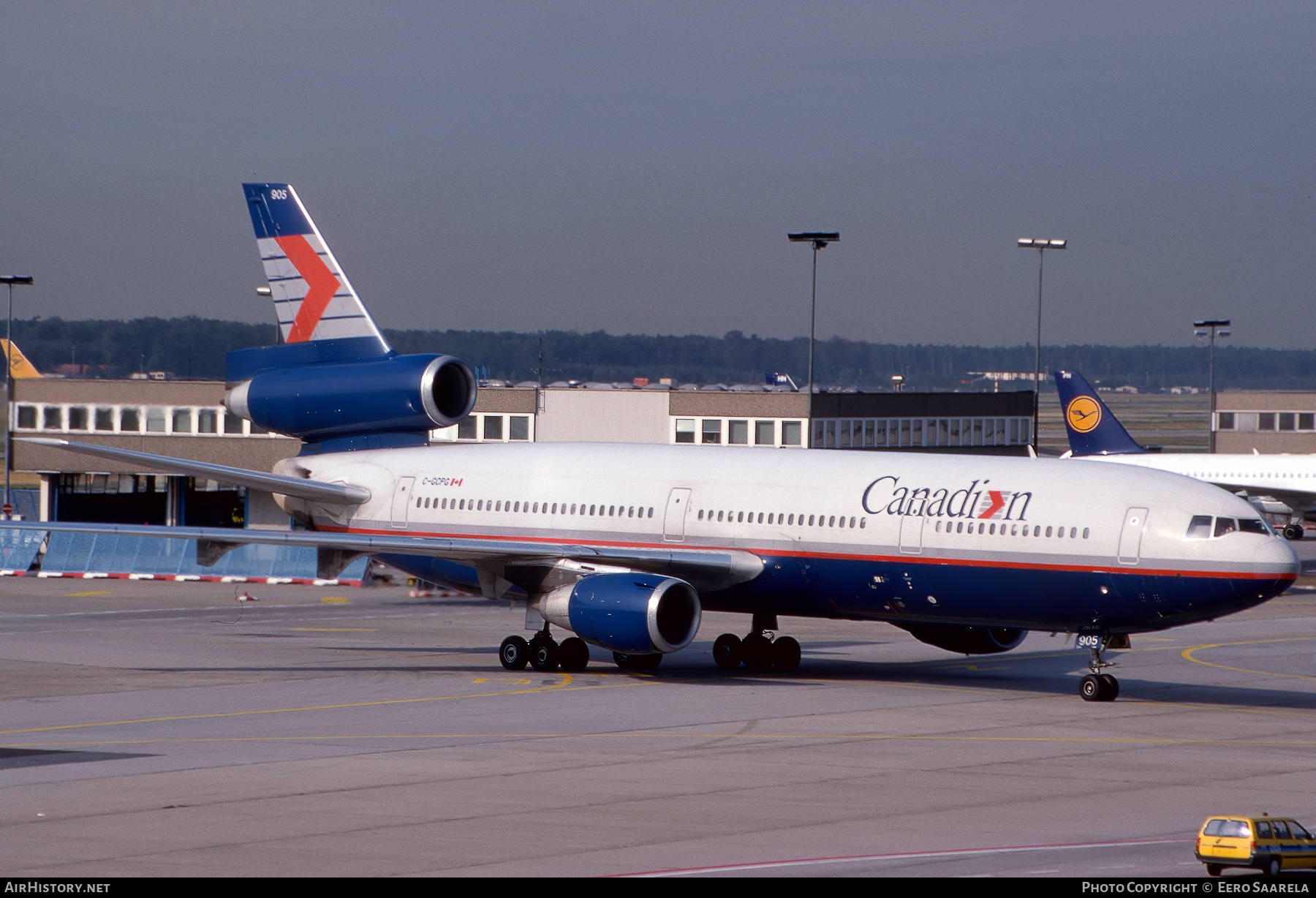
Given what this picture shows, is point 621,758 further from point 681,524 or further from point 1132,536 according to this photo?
point 681,524

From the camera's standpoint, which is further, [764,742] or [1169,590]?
[1169,590]

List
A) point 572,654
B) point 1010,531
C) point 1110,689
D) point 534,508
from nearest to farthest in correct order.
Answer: point 1010,531 → point 1110,689 → point 572,654 → point 534,508

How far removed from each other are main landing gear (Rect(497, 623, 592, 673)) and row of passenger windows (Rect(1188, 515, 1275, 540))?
11972 millimetres

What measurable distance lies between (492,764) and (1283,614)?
34531 mm

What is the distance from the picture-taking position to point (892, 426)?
233ft

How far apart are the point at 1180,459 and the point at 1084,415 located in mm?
5219

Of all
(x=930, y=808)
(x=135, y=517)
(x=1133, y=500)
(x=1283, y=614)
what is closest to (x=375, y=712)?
(x=930, y=808)

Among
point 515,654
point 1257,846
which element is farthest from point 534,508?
point 1257,846

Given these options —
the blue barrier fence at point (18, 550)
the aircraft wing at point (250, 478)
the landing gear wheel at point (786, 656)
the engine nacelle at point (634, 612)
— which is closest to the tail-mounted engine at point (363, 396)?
the aircraft wing at point (250, 478)

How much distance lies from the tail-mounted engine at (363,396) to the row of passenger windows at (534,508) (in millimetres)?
2186

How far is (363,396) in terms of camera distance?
3844 centimetres

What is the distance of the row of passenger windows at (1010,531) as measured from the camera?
97.2 feet

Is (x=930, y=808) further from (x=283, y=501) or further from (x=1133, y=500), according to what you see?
(x=283, y=501)

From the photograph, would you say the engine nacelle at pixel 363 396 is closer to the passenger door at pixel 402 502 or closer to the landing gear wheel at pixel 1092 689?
the passenger door at pixel 402 502
